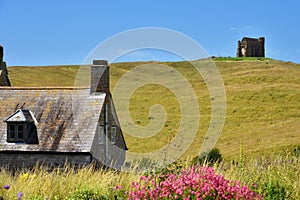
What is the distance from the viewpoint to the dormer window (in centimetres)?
2466

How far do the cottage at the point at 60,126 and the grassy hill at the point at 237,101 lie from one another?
15.7 meters

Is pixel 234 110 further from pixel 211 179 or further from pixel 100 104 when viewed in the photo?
pixel 211 179

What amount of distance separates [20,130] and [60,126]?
1999mm

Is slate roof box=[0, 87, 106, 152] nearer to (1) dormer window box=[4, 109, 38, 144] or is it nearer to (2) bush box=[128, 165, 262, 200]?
(1) dormer window box=[4, 109, 38, 144]

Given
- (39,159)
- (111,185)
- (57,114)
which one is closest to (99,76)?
(57,114)

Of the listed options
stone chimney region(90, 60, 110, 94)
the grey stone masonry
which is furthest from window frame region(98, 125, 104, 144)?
the grey stone masonry

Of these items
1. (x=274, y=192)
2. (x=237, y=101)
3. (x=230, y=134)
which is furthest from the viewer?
(x=237, y=101)

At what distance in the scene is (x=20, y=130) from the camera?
24.9 m

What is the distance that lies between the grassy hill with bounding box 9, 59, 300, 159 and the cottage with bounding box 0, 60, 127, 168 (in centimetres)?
1574

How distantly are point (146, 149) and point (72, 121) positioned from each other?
20.7 metres

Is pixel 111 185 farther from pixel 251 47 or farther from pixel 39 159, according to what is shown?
pixel 251 47

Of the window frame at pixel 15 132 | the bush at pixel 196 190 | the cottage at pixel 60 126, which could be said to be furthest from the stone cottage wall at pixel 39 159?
the bush at pixel 196 190

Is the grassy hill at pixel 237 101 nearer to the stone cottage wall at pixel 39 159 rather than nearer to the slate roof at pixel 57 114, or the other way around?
the slate roof at pixel 57 114

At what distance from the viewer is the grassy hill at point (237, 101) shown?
47219 millimetres
